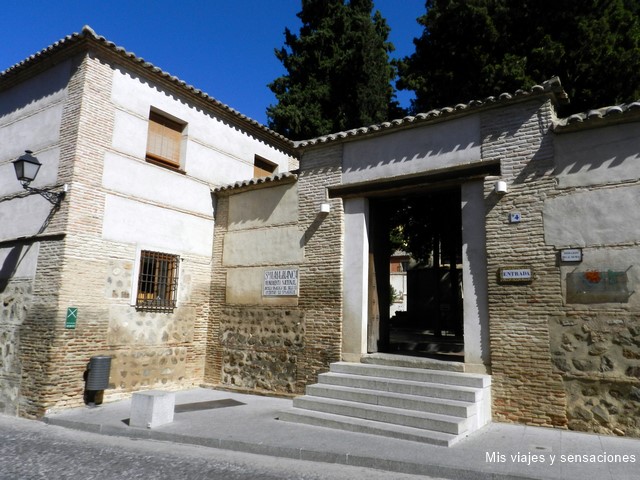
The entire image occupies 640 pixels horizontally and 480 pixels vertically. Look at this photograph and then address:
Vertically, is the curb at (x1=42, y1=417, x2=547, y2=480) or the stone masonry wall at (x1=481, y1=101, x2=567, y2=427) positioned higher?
the stone masonry wall at (x1=481, y1=101, x2=567, y2=427)

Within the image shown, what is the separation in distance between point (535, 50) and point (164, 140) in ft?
32.4

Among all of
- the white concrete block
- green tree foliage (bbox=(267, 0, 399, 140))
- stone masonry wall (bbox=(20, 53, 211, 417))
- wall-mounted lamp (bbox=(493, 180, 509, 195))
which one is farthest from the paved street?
green tree foliage (bbox=(267, 0, 399, 140))

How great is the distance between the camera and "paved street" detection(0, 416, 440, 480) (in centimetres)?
475

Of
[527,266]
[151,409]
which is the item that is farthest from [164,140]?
[527,266]

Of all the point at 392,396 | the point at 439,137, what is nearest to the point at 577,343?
the point at 392,396

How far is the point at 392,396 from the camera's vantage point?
21.6 ft

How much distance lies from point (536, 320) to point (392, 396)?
7.39 feet

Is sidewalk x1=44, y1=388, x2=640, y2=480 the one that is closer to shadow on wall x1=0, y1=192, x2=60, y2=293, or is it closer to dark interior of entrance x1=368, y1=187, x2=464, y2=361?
dark interior of entrance x1=368, y1=187, x2=464, y2=361

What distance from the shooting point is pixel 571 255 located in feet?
20.6

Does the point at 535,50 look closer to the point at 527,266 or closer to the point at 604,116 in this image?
the point at 604,116

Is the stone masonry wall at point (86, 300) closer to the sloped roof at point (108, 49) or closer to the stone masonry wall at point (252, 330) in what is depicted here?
the sloped roof at point (108, 49)

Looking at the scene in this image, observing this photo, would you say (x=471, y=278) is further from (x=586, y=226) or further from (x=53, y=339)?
(x=53, y=339)

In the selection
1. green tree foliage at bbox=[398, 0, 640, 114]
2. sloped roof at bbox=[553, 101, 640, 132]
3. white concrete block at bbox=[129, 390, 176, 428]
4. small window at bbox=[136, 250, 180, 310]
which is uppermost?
green tree foliage at bbox=[398, 0, 640, 114]

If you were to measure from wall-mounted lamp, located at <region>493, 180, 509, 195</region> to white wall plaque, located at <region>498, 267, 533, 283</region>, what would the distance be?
44.5 inches
